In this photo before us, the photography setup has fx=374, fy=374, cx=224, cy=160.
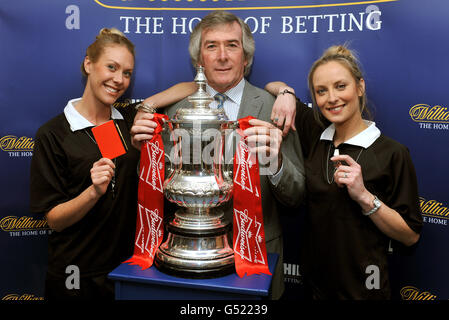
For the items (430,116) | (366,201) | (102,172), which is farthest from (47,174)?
(430,116)

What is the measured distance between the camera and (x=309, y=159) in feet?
5.22

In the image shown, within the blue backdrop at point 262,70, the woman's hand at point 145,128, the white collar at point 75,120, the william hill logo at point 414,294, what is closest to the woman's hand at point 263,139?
the woman's hand at point 145,128

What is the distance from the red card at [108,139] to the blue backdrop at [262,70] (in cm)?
92

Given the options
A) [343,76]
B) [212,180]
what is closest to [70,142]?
[212,180]

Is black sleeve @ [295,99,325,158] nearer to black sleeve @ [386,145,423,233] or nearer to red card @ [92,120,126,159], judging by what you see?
black sleeve @ [386,145,423,233]

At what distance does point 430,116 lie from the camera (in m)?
1.83

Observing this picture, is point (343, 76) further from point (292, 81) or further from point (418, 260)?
point (418, 260)

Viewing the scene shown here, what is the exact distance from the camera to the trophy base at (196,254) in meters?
1.15

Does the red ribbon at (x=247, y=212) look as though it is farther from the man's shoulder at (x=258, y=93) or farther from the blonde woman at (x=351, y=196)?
the man's shoulder at (x=258, y=93)

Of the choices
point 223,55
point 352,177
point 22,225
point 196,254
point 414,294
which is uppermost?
point 223,55

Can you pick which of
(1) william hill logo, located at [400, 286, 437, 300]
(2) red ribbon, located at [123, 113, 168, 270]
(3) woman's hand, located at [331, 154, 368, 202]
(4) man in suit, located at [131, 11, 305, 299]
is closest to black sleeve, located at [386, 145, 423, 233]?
(3) woman's hand, located at [331, 154, 368, 202]

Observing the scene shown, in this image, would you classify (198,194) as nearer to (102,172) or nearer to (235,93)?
(102,172)

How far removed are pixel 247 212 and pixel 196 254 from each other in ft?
0.72

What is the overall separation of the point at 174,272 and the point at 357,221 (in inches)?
27.7
